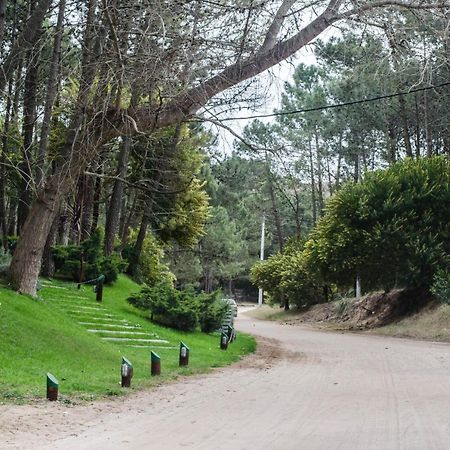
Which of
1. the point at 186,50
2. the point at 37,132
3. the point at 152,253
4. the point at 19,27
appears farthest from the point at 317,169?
the point at 186,50

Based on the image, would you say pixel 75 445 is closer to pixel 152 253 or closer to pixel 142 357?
pixel 142 357

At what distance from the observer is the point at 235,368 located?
46.6 feet

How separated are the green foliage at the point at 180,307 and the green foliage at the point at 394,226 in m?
7.93

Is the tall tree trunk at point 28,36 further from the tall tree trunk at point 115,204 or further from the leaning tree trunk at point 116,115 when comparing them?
the tall tree trunk at point 115,204

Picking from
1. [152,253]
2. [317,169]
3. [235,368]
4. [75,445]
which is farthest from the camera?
[317,169]

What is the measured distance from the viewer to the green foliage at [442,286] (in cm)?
2464

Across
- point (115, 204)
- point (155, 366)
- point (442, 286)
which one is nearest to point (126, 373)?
→ point (155, 366)

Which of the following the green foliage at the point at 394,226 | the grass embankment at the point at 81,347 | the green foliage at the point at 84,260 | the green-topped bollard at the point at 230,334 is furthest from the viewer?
the green foliage at the point at 394,226

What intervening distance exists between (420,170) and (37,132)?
1638 centimetres

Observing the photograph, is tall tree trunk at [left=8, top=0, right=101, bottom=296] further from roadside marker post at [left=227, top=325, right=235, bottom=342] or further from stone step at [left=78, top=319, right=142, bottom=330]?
roadside marker post at [left=227, top=325, right=235, bottom=342]

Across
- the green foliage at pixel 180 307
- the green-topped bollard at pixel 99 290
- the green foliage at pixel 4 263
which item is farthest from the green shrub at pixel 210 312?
the green foliage at pixel 4 263

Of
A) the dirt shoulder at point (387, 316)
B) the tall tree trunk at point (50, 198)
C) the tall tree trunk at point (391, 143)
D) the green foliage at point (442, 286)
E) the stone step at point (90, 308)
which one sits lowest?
the dirt shoulder at point (387, 316)

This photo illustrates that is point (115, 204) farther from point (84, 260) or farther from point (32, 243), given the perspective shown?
point (32, 243)

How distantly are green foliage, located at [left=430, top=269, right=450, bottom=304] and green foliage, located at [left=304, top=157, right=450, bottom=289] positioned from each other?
0.87 metres
